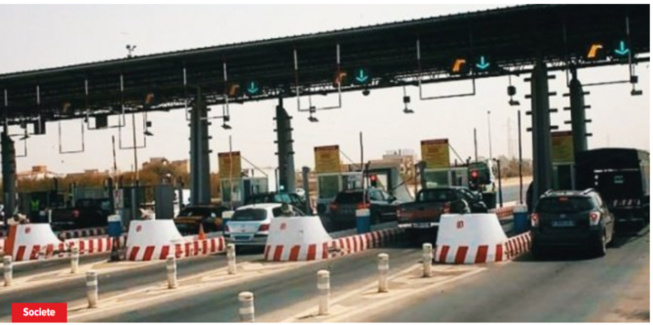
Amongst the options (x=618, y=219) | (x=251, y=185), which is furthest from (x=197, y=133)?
(x=618, y=219)

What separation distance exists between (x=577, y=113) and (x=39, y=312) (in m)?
27.3

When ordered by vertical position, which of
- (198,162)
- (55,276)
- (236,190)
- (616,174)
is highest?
(198,162)

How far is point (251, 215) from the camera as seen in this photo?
2412 centimetres

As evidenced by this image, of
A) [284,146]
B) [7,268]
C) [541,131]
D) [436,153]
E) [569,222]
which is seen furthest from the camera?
[436,153]

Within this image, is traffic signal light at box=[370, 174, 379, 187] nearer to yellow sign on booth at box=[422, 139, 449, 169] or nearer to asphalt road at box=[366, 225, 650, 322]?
yellow sign on booth at box=[422, 139, 449, 169]

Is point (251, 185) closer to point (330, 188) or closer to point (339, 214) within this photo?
point (330, 188)

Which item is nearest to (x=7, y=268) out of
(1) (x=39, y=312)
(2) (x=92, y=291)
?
(2) (x=92, y=291)

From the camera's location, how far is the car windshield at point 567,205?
19266mm

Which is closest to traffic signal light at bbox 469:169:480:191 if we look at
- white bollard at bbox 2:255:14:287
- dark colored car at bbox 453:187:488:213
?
dark colored car at bbox 453:187:488:213

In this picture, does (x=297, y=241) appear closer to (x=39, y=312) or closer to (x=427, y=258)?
(x=427, y=258)

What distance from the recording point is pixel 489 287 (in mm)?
14898

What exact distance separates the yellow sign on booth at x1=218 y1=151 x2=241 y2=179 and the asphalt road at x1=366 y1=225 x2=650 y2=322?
2899cm

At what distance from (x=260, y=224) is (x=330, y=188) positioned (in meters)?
21.7

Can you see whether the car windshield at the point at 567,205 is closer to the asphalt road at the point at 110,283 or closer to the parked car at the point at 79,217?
the asphalt road at the point at 110,283
